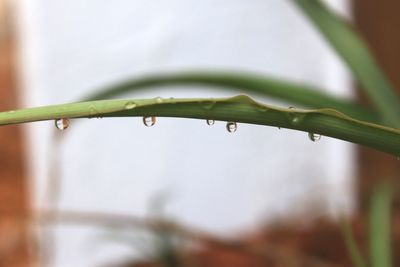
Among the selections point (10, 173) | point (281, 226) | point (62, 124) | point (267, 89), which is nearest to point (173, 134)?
point (281, 226)

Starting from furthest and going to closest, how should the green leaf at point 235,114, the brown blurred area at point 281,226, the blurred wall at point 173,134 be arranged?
the blurred wall at point 173,134
the brown blurred area at point 281,226
the green leaf at point 235,114

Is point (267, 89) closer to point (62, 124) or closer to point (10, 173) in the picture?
point (62, 124)

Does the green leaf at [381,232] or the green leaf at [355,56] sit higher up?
the green leaf at [355,56]

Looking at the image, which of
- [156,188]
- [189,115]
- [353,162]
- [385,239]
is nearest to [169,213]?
[156,188]

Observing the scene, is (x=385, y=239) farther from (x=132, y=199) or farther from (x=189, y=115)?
(x=132, y=199)

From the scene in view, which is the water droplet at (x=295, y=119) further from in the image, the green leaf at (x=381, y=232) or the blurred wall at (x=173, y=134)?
the blurred wall at (x=173, y=134)

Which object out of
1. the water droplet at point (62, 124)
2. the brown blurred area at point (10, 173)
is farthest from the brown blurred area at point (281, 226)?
the water droplet at point (62, 124)

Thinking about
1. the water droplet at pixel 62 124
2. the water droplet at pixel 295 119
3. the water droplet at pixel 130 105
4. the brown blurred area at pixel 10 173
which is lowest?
the brown blurred area at pixel 10 173
